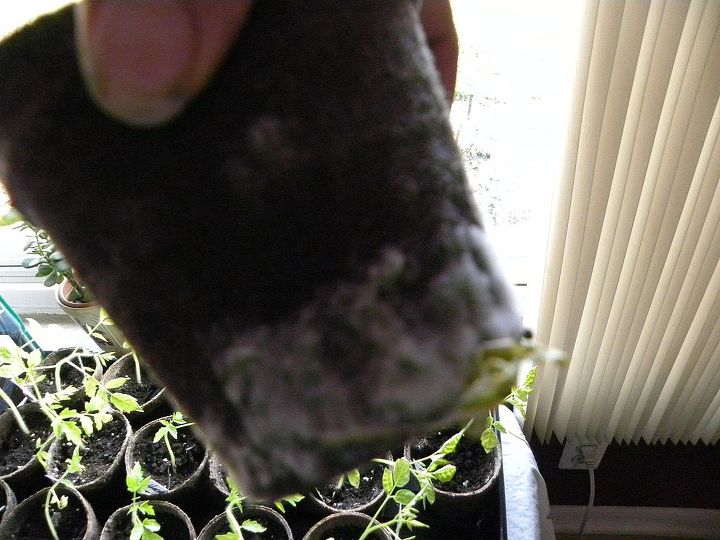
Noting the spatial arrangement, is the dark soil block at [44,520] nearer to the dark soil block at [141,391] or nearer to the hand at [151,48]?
the dark soil block at [141,391]

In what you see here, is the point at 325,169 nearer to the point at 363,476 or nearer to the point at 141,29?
the point at 141,29

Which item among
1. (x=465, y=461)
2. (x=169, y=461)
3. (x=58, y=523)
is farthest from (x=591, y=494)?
(x=58, y=523)

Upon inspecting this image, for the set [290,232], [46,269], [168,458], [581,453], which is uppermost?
[290,232]

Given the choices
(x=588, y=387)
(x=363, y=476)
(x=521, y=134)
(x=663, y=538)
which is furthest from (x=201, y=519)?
(x=663, y=538)

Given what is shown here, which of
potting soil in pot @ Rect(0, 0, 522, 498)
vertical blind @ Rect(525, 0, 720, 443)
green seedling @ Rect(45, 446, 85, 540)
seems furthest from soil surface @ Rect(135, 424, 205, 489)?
potting soil in pot @ Rect(0, 0, 522, 498)

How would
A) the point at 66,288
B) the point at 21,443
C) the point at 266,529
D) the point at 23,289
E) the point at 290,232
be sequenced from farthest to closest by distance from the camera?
the point at 23,289, the point at 66,288, the point at 21,443, the point at 266,529, the point at 290,232

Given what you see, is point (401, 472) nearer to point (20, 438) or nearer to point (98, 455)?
point (98, 455)

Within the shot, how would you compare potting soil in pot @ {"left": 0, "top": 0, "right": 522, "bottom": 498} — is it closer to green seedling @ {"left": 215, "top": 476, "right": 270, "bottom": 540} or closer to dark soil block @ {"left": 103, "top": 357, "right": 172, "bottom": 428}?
green seedling @ {"left": 215, "top": 476, "right": 270, "bottom": 540}
